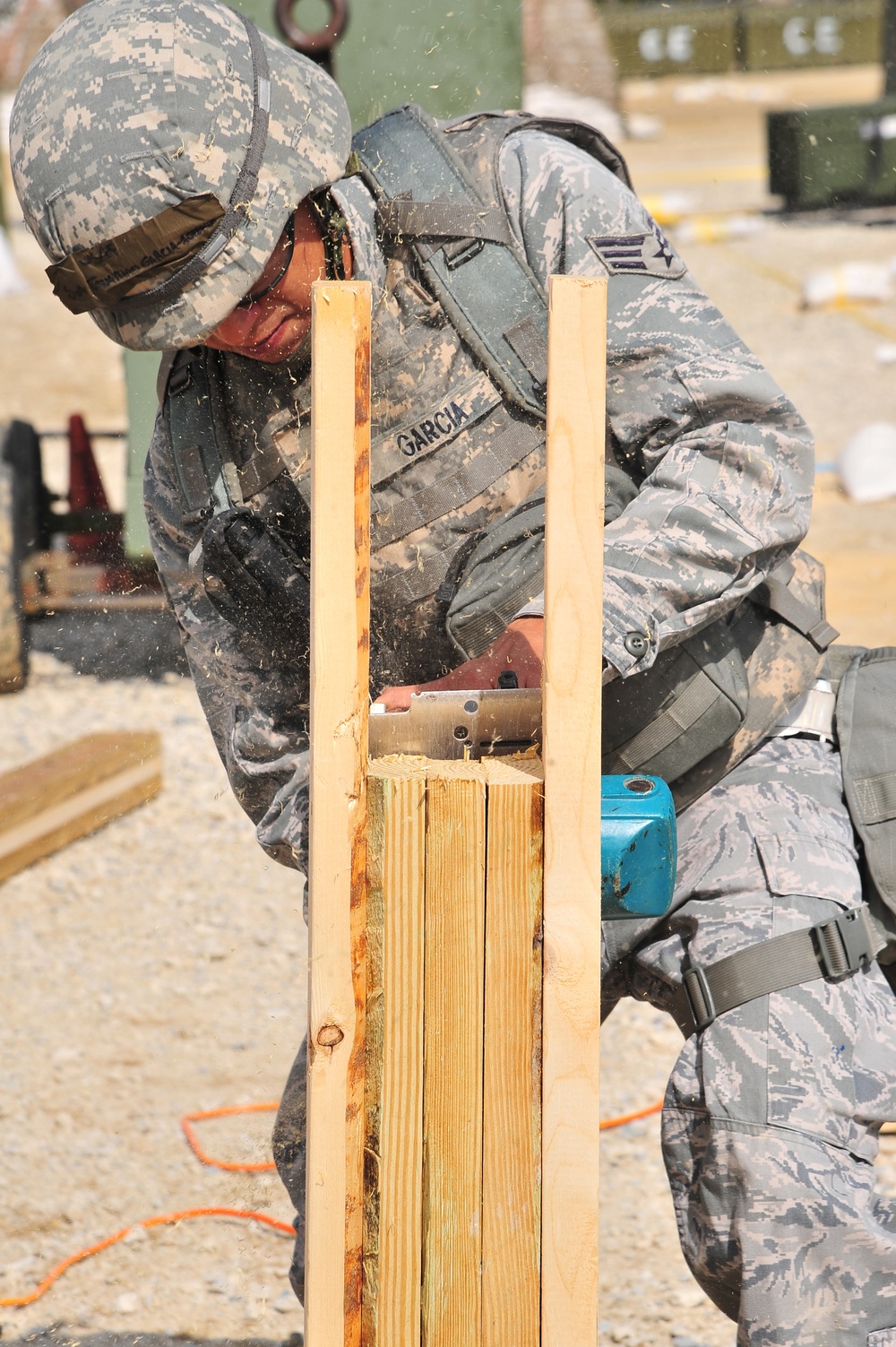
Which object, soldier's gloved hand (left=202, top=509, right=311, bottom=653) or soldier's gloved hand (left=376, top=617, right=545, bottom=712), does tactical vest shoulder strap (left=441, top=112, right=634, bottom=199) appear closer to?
soldier's gloved hand (left=202, top=509, right=311, bottom=653)

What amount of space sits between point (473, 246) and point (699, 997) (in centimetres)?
106

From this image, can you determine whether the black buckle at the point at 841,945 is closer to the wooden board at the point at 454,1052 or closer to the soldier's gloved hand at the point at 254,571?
the wooden board at the point at 454,1052

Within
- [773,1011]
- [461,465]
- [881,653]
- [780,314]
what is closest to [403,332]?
[461,465]

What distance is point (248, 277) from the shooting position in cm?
197

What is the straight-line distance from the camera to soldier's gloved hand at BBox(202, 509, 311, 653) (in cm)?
212

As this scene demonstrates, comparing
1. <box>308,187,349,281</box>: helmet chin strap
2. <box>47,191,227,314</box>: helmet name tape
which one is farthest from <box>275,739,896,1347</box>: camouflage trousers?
<box>47,191,227,314</box>: helmet name tape

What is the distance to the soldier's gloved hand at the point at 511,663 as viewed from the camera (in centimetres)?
164

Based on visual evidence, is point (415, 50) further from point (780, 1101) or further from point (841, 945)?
point (780, 1101)

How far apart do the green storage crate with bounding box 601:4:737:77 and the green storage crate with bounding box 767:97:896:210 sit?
38.7 ft

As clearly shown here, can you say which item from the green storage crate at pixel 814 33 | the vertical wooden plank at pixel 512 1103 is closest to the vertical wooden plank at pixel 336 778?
the vertical wooden plank at pixel 512 1103

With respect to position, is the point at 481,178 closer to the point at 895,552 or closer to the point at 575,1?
the point at 895,552

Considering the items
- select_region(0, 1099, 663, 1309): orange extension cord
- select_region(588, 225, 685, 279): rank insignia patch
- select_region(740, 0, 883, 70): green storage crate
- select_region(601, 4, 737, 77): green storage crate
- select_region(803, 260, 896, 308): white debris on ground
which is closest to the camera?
select_region(588, 225, 685, 279): rank insignia patch

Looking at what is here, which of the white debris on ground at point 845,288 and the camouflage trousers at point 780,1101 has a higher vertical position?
the camouflage trousers at point 780,1101

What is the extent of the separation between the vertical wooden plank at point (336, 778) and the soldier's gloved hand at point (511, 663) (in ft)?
0.70
